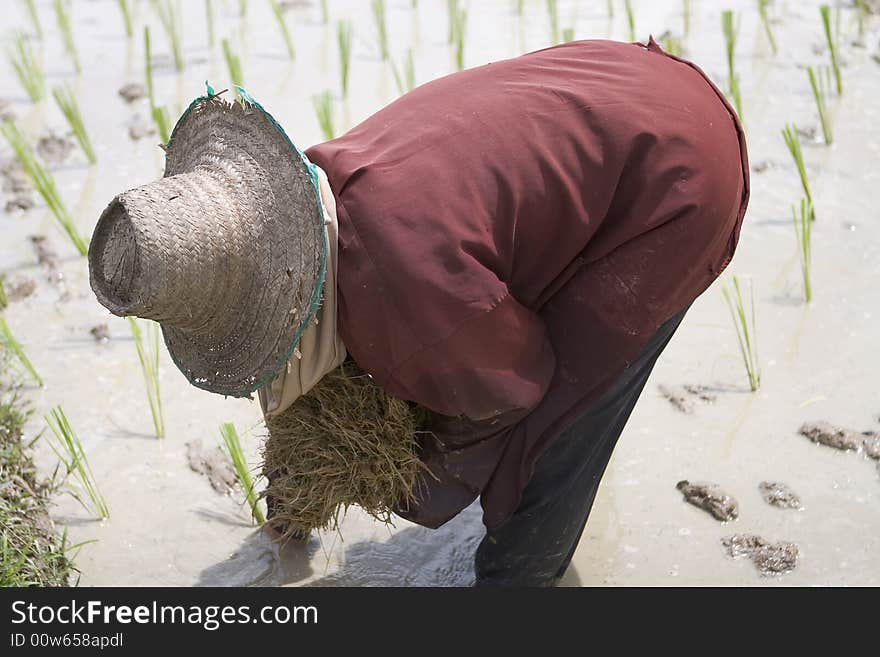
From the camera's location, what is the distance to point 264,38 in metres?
4.86

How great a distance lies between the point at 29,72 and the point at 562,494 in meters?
3.04

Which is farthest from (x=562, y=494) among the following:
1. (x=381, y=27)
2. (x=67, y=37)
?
(x=67, y=37)

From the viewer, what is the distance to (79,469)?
276 centimetres

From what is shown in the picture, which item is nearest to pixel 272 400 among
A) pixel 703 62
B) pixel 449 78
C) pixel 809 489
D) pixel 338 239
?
pixel 338 239

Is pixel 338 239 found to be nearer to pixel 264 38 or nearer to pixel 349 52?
pixel 349 52

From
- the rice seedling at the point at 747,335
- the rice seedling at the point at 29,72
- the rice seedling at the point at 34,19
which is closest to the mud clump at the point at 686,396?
the rice seedling at the point at 747,335

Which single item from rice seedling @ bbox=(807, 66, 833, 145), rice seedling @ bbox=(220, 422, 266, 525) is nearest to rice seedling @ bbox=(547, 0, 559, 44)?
rice seedling @ bbox=(807, 66, 833, 145)

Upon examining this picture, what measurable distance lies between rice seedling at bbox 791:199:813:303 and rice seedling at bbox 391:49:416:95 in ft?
4.61

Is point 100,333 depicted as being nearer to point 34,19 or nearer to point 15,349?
point 15,349

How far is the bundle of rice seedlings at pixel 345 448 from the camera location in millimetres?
2113

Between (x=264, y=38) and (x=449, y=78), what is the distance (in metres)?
2.97

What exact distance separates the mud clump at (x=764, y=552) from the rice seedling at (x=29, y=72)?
121 inches

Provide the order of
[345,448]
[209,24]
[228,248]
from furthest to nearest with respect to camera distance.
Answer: [209,24] < [345,448] < [228,248]

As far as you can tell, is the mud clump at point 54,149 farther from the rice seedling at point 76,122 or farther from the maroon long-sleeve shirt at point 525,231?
the maroon long-sleeve shirt at point 525,231
